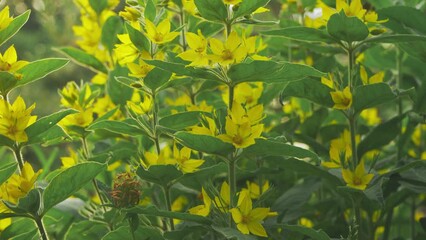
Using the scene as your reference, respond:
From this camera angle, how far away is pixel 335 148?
1002 millimetres

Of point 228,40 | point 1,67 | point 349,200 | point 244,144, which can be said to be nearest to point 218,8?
point 228,40

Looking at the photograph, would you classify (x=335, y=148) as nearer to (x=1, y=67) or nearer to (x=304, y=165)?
(x=304, y=165)

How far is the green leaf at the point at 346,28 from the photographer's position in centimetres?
88

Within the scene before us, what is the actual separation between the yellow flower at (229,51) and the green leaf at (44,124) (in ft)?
0.61

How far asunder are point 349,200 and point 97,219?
1.23 ft

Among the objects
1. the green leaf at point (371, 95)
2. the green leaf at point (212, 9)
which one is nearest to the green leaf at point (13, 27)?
the green leaf at point (212, 9)

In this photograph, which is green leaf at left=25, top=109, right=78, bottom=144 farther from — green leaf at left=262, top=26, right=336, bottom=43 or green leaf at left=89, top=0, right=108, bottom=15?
green leaf at left=89, top=0, right=108, bottom=15

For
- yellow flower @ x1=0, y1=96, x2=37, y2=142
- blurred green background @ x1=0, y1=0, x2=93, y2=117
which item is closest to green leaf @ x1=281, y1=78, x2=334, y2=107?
yellow flower @ x1=0, y1=96, x2=37, y2=142

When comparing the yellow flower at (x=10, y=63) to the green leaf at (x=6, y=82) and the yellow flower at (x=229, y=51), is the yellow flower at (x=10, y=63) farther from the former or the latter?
the yellow flower at (x=229, y=51)

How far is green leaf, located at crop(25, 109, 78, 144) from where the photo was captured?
2.81ft

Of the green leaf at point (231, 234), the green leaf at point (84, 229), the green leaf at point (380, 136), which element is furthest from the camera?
the green leaf at point (380, 136)

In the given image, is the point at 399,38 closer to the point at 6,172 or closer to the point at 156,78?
the point at 156,78

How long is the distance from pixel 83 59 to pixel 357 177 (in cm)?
50

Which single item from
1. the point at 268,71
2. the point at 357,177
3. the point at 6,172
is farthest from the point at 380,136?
the point at 6,172
